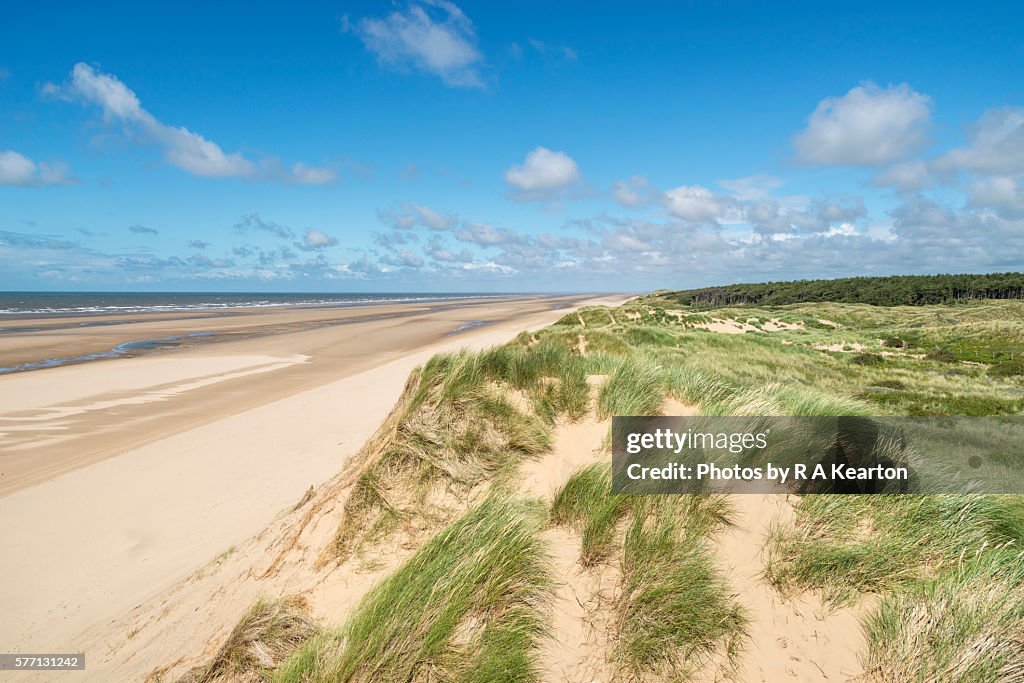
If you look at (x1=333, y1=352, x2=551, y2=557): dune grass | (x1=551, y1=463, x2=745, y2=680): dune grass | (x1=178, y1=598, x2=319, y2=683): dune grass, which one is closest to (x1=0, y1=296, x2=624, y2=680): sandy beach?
(x1=178, y1=598, x2=319, y2=683): dune grass

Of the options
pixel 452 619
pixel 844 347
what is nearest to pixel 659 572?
pixel 452 619

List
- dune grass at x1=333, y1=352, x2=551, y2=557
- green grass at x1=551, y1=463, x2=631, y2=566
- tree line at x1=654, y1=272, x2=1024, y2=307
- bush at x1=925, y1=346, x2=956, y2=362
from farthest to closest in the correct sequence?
1. tree line at x1=654, y1=272, x2=1024, y2=307
2. bush at x1=925, y1=346, x2=956, y2=362
3. dune grass at x1=333, y1=352, x2=551, y2=557
4. green grass at x1=551, y1=463, x2=631, y2=566

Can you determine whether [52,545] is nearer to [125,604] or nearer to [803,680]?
[125,604]

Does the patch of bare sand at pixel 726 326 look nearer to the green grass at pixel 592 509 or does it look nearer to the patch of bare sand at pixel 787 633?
the green grass at pixel 592 509

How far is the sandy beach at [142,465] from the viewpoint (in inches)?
210

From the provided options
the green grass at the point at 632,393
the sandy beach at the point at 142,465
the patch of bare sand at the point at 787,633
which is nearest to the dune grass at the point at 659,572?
the patch of bare sand at the point at 787,633

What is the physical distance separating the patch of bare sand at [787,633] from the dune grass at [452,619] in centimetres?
130

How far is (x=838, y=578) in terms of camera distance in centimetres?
298

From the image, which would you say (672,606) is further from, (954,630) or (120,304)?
(120,304)

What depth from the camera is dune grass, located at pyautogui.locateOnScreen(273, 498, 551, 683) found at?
2.55 m

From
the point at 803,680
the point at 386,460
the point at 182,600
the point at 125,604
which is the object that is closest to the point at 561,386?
the point at 386,460

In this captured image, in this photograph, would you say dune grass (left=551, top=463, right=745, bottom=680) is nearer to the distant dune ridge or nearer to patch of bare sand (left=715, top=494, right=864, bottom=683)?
the distant dune ridge

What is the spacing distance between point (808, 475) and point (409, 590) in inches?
141

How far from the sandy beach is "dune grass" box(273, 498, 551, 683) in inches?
128
